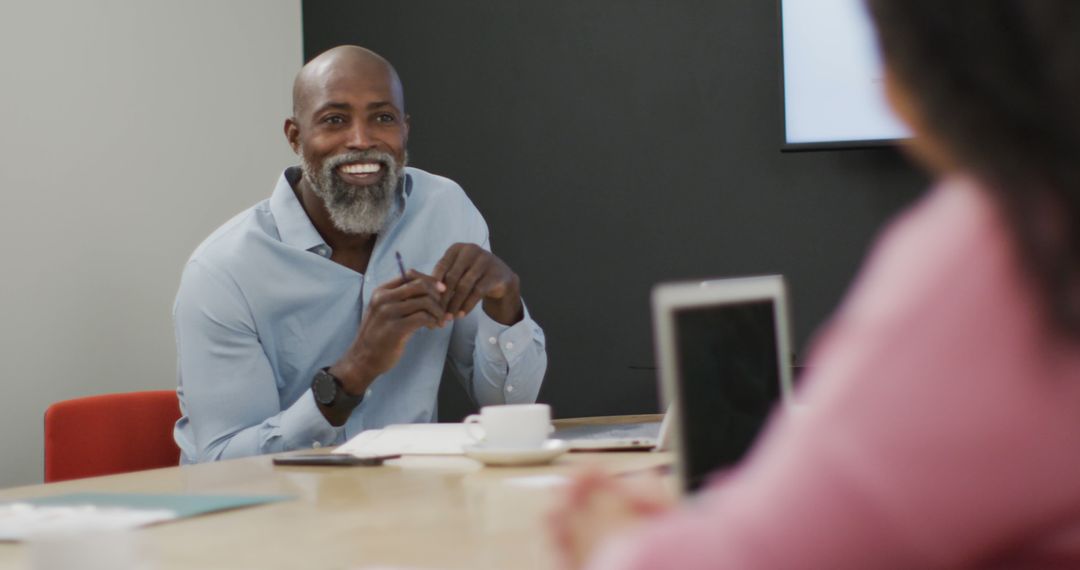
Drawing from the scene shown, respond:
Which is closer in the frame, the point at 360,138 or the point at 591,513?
the point at 591,513

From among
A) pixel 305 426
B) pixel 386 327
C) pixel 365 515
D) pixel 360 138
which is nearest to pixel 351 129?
pixel 360 138

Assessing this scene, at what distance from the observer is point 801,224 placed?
356 cm

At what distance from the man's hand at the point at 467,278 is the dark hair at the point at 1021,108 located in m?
1.98

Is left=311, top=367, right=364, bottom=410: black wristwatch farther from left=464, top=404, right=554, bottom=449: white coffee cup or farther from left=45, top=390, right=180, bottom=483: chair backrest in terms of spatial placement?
left=464, top=404, right=554, bottom=449: white coffee cup

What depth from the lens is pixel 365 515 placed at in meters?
1.38

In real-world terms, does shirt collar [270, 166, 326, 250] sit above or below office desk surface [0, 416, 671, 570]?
above

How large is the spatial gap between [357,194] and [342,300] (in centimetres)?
24

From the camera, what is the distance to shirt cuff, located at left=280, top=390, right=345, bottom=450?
232 cm

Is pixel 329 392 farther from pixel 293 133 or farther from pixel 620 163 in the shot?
pixel 620 163

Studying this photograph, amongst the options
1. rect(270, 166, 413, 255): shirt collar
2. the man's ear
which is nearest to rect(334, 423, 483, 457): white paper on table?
rect(270, 166, 413, 255): shirt collar

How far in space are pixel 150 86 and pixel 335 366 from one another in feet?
5.20

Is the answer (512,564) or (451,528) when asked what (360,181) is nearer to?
(451,528)

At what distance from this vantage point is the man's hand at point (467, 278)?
2.47 m

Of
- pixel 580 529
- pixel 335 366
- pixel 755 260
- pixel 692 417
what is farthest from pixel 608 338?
pixel 580 529
